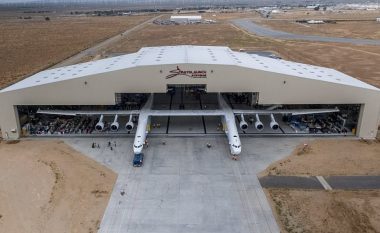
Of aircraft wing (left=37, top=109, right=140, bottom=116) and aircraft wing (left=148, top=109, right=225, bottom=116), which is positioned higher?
aircraft wing (left=148, top=109, right=225, bottom=116)

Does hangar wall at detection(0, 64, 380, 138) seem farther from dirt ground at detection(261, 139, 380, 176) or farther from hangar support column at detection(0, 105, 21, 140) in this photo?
dirt ground at detection(261, 139, 380, 176)

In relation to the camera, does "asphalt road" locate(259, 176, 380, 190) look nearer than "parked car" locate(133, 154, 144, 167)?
Yes

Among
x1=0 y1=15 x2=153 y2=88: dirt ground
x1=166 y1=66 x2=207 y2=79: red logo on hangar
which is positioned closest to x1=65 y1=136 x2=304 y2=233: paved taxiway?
x1=166 y1=66 x2=207 y2=79: red logo on hangar

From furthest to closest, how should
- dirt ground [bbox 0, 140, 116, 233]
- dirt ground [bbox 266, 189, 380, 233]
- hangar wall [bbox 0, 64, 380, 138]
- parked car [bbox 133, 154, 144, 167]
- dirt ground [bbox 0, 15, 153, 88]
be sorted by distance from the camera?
dirt ground [bbox 0, 15, 153, 88], hangar wall [bbox 0, 64, 380, 138], parked car [bbox 133, 154, 144, 167], dirt ground [bbox 0, 140, 116, 233], dirt ground [bbox 266, 189, 380, 233]

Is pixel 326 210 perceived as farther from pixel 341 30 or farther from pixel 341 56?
pixel 341 30

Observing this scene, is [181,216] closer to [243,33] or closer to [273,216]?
[273,216]

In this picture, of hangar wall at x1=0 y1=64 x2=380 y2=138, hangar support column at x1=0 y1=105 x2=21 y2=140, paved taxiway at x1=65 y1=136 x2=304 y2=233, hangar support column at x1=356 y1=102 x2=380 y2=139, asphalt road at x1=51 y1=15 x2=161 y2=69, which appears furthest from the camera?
asphalt road at x1=51 y1=15 x2=161 y2=69

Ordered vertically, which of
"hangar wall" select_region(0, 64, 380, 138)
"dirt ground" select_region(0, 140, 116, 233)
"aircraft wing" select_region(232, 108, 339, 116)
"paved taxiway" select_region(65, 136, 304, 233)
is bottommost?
"dirt ground" select_region(0, 140, 116, 233)
